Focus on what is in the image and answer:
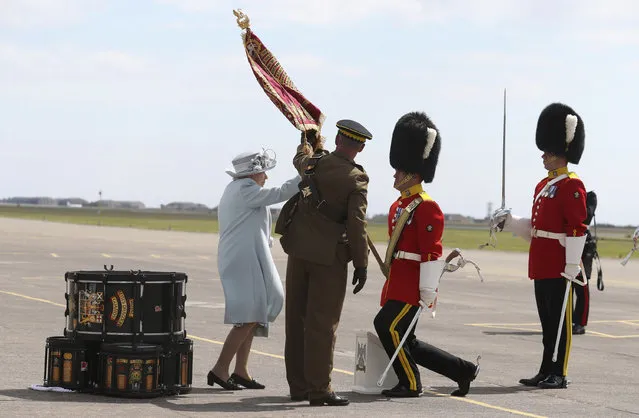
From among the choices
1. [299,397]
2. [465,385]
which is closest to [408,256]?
[465,385]

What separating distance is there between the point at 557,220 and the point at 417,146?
186cm

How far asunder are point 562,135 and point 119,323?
473 cm

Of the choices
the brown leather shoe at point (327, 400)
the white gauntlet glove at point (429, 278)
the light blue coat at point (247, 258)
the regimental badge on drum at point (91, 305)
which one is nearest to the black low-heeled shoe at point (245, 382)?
the light blue coat at point (247, 258)

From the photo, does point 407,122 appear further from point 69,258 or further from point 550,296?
point 69,258

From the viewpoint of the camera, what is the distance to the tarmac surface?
32.4ft

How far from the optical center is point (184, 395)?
1035cm

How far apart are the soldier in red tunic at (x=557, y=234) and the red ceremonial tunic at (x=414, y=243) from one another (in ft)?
5.33

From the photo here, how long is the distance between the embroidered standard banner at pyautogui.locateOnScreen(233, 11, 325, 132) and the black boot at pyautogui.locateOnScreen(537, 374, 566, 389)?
326 cm

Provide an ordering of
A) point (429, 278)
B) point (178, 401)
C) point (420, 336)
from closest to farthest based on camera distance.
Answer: point (178, 401)
point (429, 278)
point (420, 336)

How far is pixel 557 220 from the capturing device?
11859 mm

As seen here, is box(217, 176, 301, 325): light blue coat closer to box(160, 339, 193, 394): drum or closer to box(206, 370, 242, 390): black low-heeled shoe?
box(206, 370, 242, 390): black low-heeled shoe

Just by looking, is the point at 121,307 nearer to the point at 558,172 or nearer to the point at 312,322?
the point at 312,322

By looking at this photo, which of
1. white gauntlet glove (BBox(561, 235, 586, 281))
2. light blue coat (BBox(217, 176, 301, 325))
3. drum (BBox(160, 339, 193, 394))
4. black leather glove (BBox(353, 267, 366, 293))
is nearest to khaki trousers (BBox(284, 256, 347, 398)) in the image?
black leather glove (BBox(353, 267, 366, 293))

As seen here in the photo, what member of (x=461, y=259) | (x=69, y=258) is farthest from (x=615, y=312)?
(x=69, y=258)
